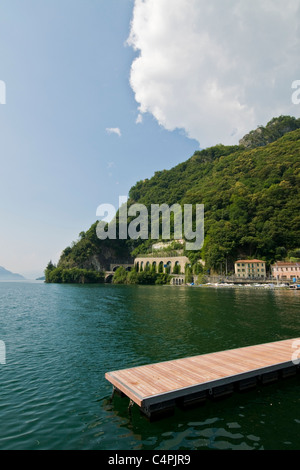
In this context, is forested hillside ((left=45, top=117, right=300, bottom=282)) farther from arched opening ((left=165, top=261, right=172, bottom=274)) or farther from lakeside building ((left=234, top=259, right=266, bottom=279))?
arched opening ((left=165, top=261, right=172, bottom=274))

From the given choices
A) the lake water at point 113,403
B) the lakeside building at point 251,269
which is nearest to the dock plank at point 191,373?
the lake water at point 113,403

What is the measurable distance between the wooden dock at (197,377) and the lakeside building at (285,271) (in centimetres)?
9011

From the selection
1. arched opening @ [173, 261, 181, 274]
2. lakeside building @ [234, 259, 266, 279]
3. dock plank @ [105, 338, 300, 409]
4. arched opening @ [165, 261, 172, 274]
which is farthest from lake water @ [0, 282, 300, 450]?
arched opening @ [165, 261, 172, 274]

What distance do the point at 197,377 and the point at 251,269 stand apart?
329 feet

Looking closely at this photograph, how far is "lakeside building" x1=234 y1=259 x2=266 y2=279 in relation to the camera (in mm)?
A: 102012

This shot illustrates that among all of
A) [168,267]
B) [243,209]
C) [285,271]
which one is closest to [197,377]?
[285,271]

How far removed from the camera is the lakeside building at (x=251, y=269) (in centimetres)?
10201

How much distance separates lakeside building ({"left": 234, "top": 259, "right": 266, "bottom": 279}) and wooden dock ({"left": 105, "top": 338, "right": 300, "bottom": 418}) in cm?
9398

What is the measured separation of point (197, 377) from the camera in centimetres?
1071

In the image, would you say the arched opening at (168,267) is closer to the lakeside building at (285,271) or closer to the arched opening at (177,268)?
the arched opening at (177,268)

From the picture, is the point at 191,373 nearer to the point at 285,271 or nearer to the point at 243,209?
the point at 285,271

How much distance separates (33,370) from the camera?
48.4 feet
